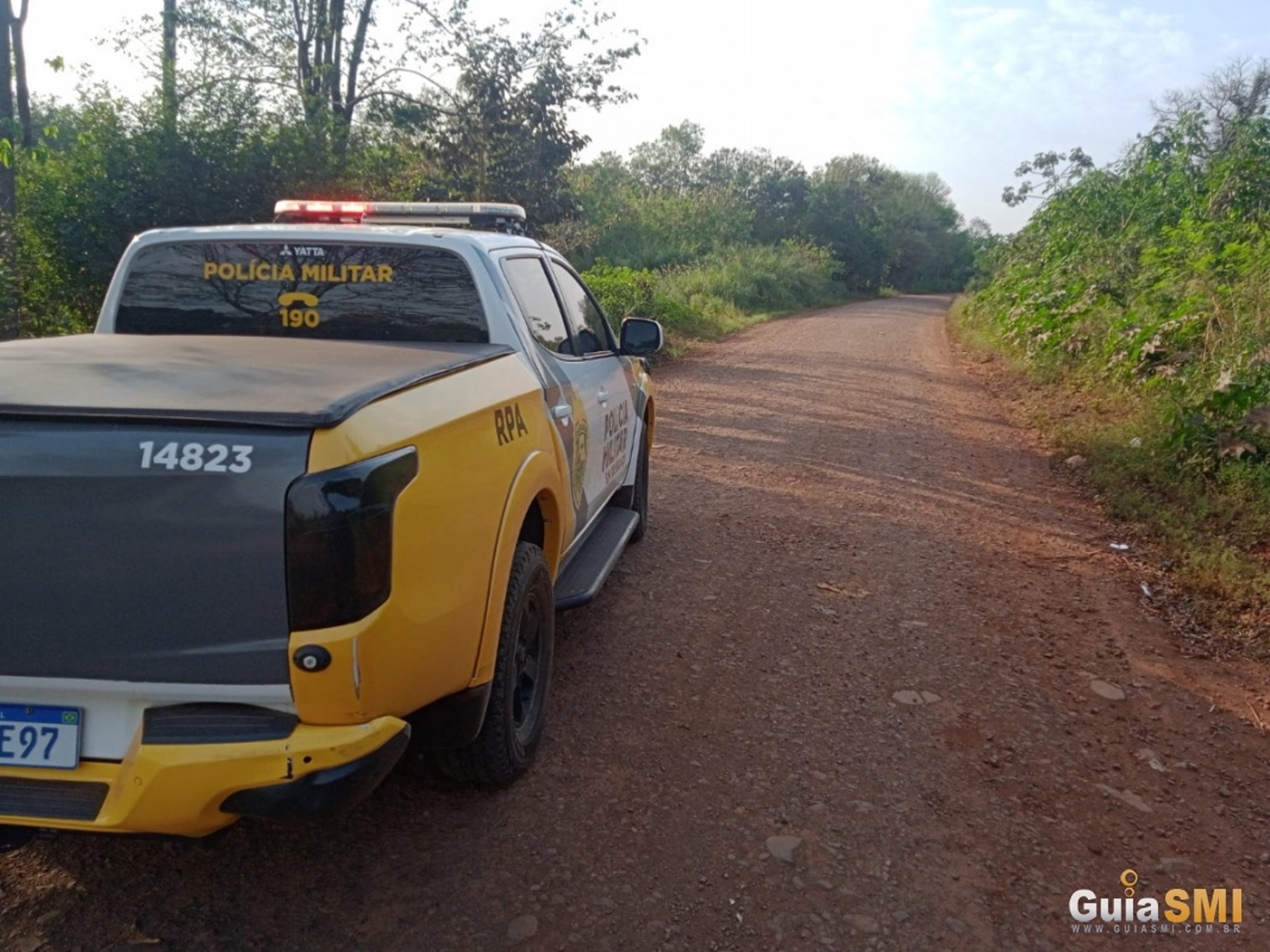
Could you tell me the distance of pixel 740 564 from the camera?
5.66m

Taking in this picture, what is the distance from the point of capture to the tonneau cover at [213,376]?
7.25 ft

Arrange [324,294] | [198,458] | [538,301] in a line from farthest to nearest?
[538,301], [324,294], [198,458]

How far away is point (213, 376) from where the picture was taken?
8.45 feet

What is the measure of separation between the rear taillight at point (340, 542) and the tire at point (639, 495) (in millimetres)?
3138

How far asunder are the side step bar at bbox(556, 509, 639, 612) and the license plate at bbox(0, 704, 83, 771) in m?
1.79

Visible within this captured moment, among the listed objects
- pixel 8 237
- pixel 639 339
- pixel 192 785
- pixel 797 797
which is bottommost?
pixel 797 797

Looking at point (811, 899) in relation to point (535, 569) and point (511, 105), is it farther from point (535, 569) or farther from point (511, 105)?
point (511, 105)

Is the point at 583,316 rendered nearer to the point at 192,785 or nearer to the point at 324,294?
the point at 324,294

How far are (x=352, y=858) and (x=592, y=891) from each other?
0.71 meters

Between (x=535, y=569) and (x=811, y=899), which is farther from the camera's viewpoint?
(x=535, y=569)

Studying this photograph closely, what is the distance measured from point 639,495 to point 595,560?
1.47 metres

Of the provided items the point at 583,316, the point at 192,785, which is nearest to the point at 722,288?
the point at 583,316

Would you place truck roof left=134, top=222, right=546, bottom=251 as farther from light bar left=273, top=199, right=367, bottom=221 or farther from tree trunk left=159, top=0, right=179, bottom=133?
tree trunk left=159, top=0, right=179, bottom=133

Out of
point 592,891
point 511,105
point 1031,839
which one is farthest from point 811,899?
point 511,105
